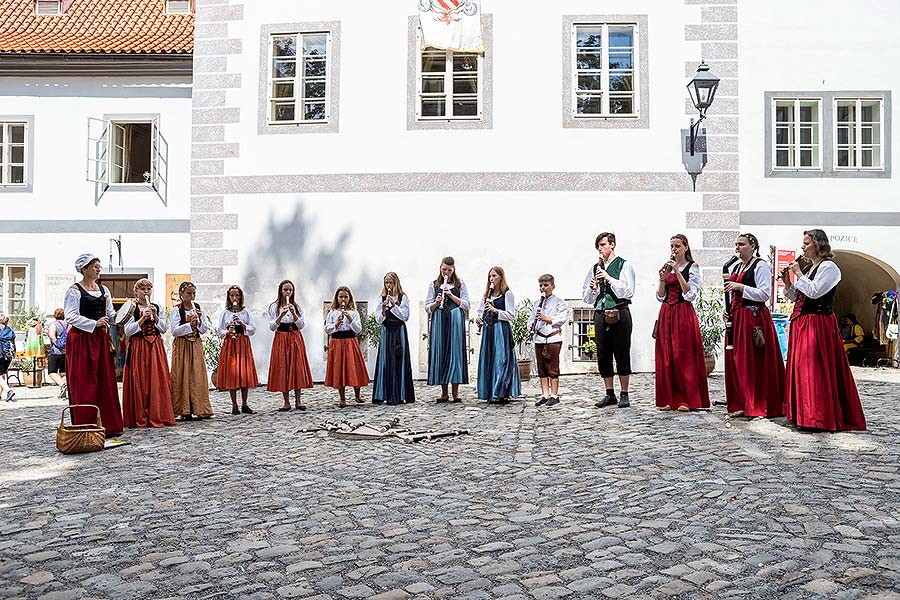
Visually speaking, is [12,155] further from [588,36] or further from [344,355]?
[588,36]

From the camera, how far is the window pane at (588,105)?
1638cm

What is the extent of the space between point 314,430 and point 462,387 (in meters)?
5.21

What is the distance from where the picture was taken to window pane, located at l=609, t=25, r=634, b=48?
1647 centimetres

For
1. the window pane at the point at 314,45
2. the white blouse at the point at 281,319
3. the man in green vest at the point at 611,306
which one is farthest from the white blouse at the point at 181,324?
the window pane at the point at 314,45

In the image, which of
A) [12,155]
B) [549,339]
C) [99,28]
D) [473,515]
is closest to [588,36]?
[549,339]

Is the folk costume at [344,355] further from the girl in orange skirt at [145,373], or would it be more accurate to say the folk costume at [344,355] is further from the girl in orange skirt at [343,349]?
the girl in orange skirt at [145,373]

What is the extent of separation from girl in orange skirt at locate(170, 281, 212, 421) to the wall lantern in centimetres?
858

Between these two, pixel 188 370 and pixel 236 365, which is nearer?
pixel 188 370

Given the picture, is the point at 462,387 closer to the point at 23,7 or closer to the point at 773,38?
the point at 773,38

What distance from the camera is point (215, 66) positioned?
17.1 meters

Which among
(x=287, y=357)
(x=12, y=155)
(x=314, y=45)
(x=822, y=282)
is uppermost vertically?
(x=314, y=45)

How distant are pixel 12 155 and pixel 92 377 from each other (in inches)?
472

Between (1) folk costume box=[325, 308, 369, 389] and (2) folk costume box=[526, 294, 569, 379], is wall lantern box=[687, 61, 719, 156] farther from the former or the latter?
(1) folk costume box=[325, 308, 369, 389]

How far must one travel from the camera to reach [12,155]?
788 inches
